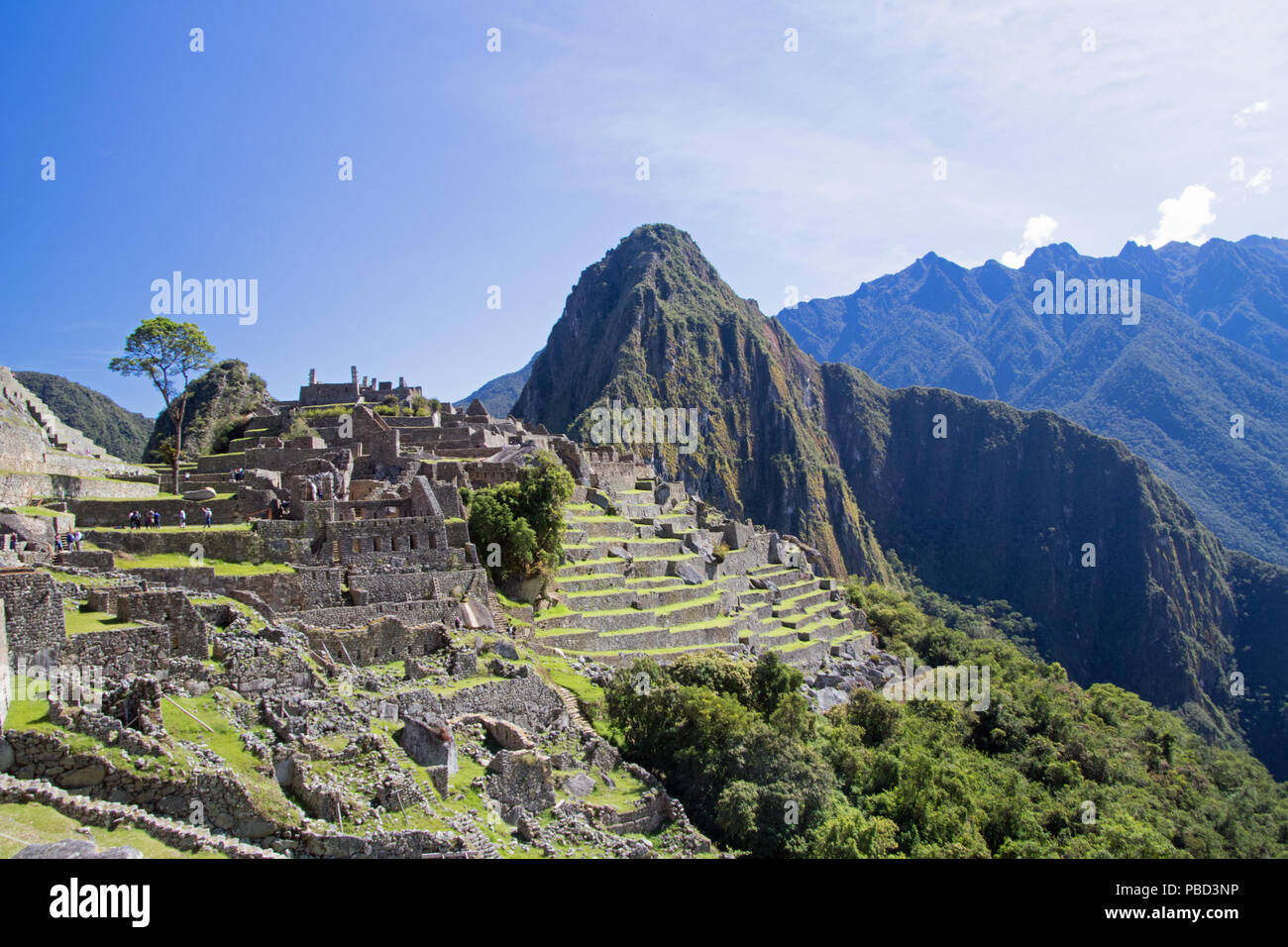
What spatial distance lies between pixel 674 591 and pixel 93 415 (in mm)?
68786

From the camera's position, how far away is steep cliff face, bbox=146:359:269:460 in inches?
1924

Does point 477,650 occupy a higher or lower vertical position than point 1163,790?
higher

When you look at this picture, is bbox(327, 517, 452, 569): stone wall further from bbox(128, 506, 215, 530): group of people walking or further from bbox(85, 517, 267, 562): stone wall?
bbox(128, 506, 215, 530): group of people walking

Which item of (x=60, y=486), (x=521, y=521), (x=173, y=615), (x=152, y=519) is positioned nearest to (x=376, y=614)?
(x=173, y=615)

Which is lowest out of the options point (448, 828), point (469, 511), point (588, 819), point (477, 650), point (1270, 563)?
point (1270, 563)

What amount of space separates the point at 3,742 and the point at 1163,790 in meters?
48.4

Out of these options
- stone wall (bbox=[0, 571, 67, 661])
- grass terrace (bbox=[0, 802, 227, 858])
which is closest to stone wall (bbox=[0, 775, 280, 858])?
grass terrace (bbox=[0, 802, 227, 858])

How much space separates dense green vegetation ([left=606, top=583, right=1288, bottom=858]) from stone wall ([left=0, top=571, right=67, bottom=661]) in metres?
13.9

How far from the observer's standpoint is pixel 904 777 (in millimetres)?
27016

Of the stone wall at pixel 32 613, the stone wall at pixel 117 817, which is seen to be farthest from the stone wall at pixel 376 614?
the stone wall at pixel 117 817

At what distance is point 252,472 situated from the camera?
89.6 feet

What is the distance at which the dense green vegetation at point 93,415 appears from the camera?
72.1 m
